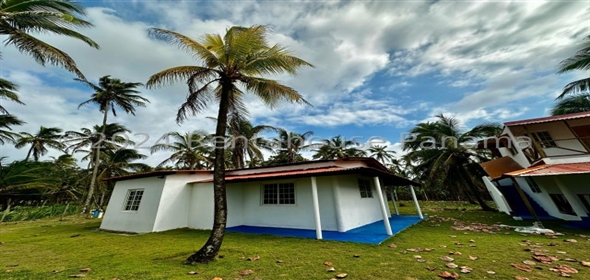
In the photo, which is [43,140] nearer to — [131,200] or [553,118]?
[131,200]

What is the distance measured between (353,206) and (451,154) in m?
11.4

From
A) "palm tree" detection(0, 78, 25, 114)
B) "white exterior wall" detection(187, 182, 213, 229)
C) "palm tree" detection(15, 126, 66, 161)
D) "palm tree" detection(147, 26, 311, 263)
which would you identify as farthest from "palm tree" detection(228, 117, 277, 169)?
"palm tree" detection(15, 126, 66, 161)

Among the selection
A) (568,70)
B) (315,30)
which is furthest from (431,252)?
(568,70)

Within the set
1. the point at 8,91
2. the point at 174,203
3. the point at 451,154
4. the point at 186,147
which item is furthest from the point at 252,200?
the point at 451,154

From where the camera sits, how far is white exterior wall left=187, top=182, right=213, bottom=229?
429 inches

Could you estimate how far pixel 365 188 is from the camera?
1191 cm

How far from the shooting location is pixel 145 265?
16.2 ft

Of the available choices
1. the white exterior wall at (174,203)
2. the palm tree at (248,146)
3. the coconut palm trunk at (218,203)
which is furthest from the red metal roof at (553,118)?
the white exterior wall at (174,203)

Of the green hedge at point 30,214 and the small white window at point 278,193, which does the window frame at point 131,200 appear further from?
the green hedge at point 30,214

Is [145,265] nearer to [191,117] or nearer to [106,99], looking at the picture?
[191,117]

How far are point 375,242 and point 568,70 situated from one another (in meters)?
15.6

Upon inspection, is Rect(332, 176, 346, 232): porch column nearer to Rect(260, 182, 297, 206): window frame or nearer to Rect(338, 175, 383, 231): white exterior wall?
Rect(338, 175, 383, 231): white exterior wall

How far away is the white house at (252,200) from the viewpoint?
31.7ft

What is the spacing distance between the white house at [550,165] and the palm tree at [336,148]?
1698cm
